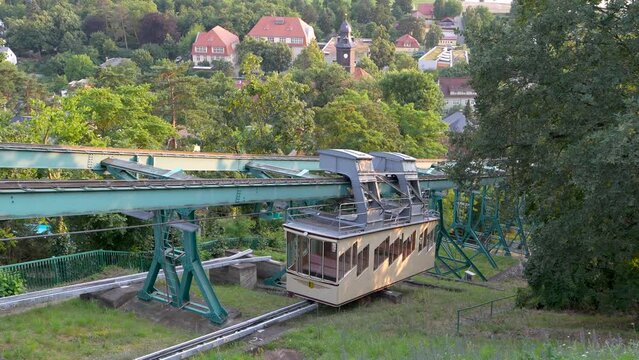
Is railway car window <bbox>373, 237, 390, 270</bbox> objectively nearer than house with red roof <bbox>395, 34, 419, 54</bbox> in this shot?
Yes

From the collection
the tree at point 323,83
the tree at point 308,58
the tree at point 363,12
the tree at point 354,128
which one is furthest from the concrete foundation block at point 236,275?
the tree at point 363,12

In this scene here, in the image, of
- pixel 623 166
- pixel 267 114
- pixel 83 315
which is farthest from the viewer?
pixel 267 114

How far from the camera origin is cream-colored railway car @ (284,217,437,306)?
663 inches

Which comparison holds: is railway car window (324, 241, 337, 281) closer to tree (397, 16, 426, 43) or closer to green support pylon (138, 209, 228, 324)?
green support pylon (138, 209, 228, 324)

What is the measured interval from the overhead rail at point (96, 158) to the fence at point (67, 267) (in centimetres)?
414

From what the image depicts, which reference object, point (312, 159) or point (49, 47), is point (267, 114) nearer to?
point (312, 159)

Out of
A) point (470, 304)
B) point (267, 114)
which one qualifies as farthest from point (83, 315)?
point (267, 114)

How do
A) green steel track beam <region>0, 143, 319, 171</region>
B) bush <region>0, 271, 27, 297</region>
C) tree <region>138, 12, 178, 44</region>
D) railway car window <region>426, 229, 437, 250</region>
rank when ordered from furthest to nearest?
1. tree <region>138, 12, 178, 44</region>
2. railway car window <region>426, 229, 437, 250</region>
3. bush <region>0, 271, 27, 297</region>
4. green steel track beam <region>0, 143, 319, 171</region>

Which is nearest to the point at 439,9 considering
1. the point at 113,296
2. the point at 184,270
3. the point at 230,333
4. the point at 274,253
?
the point at 274,253

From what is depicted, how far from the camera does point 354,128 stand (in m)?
37.6

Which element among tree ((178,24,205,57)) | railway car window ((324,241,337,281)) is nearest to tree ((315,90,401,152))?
railway car window ((324,241,337,281))

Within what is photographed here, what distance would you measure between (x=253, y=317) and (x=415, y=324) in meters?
4.10

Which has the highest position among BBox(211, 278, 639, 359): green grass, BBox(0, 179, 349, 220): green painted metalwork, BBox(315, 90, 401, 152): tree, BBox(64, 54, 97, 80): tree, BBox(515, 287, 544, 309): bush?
BBox(64, 54, 97, 80): tree

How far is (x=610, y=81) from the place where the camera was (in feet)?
43.8
